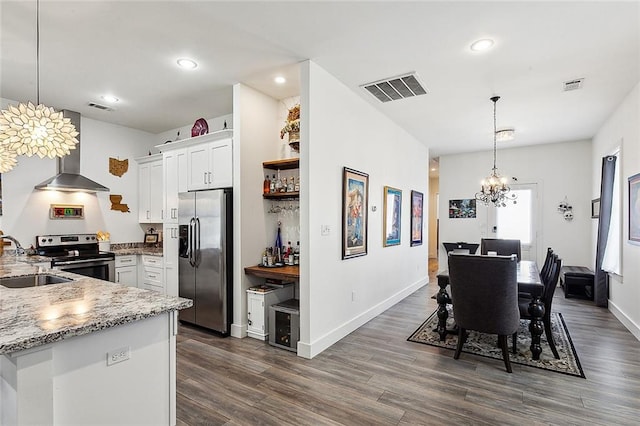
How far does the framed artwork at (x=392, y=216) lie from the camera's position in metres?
4.93

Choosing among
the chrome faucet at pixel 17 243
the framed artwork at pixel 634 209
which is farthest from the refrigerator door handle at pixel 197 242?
the framed artwork at pixel 634 209

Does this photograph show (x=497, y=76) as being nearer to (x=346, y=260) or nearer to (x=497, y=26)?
(x=497, y=26)

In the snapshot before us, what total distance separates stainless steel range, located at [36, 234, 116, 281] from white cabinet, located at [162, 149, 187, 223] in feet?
3.36

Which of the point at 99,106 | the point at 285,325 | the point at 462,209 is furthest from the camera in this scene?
the point at 462,209

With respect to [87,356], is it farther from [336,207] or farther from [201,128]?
[201,128]

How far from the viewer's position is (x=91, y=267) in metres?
4.43

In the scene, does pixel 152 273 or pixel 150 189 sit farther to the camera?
A: pixel 150 189

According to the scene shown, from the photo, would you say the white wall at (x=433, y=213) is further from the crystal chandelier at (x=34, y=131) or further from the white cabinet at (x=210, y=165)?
the crystal chandelier at (x=34, y=131)

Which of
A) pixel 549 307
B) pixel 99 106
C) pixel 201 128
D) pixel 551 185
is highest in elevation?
pixel 99 106

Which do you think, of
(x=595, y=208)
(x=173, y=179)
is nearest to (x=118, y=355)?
(x=173, y=179)

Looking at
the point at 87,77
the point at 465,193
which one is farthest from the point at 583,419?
the point at 465,193

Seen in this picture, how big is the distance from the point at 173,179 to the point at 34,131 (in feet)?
7.69

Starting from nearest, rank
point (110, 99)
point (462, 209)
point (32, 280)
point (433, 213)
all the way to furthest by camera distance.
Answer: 1. point (32, 280)
2. point (110, 99)
3. point (462, 209)
4. point (433, 213)

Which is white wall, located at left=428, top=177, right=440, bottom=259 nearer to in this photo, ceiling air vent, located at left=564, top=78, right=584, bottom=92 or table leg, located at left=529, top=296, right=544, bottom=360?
ceiling air vent, located at left=564, top=78, right=584, bottom=92
